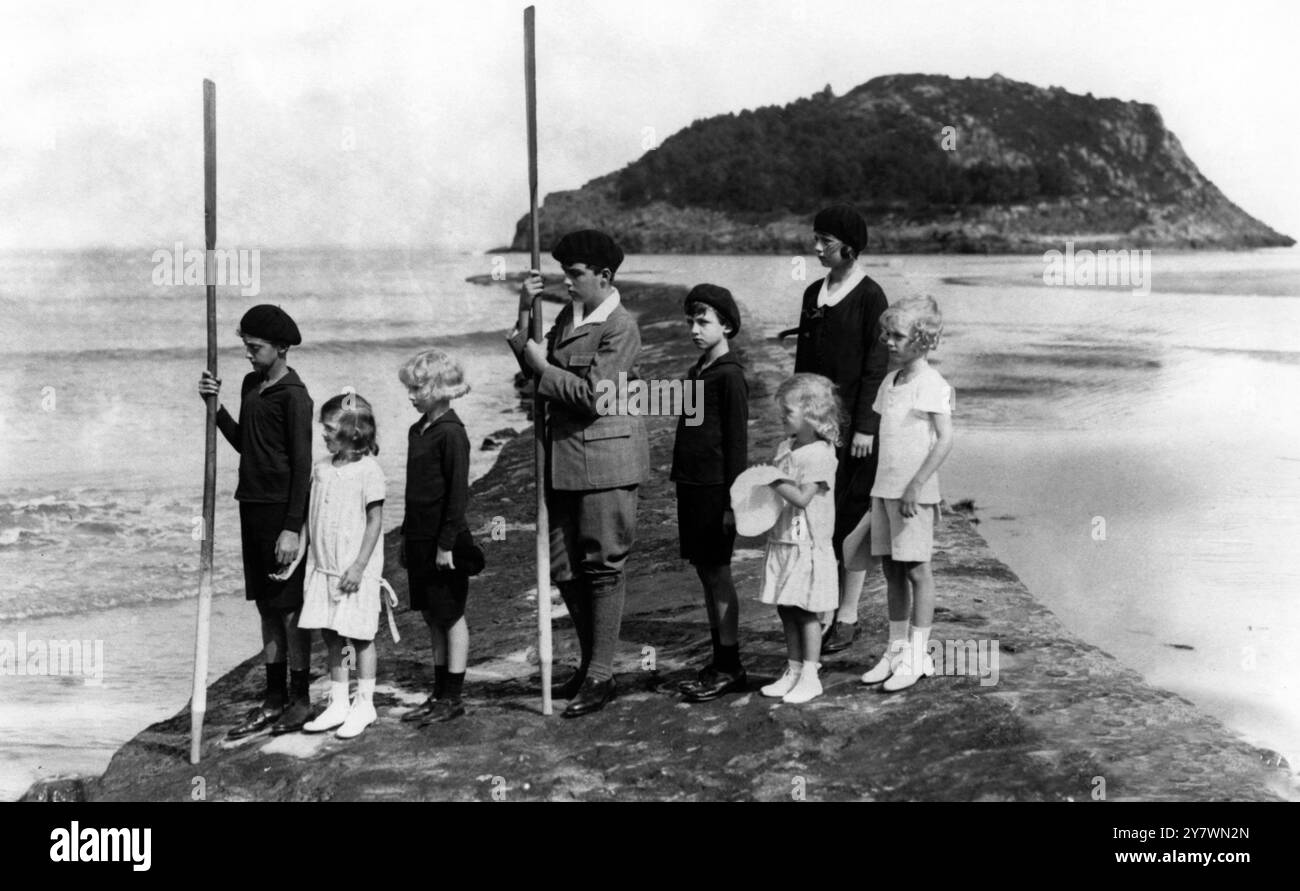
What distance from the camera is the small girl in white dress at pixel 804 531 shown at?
5.02 meters

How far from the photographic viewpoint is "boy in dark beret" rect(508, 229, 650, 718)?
509 cm

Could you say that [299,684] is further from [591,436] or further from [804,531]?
[804,531]

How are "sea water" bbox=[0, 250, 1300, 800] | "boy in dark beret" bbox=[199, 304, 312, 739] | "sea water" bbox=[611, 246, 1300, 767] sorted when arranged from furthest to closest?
"sea water" bbox=[0, 250, 1300, 800] < "sea water" bbox=[611, 246, 1300, 767] < "boy in dark beret" bbox=[199, 304, 312, 739]

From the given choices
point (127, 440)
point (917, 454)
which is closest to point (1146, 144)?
point (917, 454)

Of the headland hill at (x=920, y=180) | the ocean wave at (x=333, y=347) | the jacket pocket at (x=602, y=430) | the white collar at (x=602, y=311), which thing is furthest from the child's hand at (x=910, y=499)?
the ocean wave at (x=333, y=347)

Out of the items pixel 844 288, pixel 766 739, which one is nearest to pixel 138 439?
pixel 844 288

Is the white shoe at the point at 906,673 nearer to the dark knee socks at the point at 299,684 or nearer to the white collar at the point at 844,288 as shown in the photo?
the white collar at the point at 844,288

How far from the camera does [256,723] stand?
17.6 feet

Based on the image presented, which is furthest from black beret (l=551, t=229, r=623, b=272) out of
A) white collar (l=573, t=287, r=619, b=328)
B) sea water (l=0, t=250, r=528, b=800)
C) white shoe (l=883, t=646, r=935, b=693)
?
sea water (l=0, t=250, r=528, b=800)

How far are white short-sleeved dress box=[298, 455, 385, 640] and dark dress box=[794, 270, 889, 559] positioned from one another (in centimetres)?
162

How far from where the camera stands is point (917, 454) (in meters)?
5.06

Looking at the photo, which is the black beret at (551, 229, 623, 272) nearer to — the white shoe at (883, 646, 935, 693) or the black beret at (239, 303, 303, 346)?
the black beret at (239, 303, 303, 346)

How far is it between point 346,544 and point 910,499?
1.95 metres
